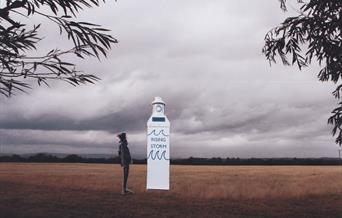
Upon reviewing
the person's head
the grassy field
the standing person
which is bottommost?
the grassy field

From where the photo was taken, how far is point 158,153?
20125mm

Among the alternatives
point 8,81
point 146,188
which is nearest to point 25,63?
point 8,81

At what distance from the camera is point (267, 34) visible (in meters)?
16.8

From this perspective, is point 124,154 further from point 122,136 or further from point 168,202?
point 168,202

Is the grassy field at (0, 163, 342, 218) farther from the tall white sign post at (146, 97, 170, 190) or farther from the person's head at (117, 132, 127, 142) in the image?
the person's head at (117, 132, 127, 142)

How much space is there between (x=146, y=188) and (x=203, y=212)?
599cm

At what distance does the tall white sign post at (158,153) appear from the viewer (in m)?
20.0

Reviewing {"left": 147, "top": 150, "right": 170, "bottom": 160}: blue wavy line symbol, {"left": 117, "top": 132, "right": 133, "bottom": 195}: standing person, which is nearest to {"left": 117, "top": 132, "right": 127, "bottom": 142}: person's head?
{"left": 117, "top": 132, "right": 133, "bottom": 195}: standing person

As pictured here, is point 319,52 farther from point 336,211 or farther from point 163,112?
point 163,112

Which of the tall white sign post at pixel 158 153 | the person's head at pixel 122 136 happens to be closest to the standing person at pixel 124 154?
the person's head at pixel 122 136

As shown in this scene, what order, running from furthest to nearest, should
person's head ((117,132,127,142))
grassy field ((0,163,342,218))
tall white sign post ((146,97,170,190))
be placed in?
tall white sign post ((146,97,170,190)) < person's head ((117,132,127,142)) < grassy field ((0,163,342,218))

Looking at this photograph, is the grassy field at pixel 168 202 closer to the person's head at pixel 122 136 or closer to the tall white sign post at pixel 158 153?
the tall white sign post at pixel 158 153

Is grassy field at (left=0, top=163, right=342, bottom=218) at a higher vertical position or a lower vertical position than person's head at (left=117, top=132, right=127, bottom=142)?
lower

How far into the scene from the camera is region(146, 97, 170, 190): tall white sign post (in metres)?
20.0
